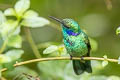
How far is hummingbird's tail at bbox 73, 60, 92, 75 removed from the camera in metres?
3.58

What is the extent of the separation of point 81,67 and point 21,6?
698 mm

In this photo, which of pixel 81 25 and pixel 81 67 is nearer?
pixel 81 67

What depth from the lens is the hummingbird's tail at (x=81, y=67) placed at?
358cm

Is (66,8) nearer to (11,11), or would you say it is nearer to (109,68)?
(109,68)

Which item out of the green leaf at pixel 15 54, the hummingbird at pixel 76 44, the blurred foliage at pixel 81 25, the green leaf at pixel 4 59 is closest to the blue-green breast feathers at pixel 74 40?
the hummingbird at pixel 76 44

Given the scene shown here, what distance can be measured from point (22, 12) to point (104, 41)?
286 cm

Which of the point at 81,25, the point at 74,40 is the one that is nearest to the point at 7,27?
the point at 74,40

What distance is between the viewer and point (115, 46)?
6.11 m

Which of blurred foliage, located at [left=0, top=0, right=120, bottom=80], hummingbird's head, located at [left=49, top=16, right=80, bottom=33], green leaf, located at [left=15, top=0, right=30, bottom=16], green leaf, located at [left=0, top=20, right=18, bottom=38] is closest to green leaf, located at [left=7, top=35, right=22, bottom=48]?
green leaf, located at [left=0, top=20, right=18, bottom=38]

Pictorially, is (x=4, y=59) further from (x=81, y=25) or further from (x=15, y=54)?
(x=81, y=25)

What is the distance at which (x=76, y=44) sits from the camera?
370 centimetres

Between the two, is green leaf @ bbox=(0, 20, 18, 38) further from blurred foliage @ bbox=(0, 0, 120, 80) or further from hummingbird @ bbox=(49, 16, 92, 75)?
blurred foliage @ bbox=(0, 0, 120, 80)

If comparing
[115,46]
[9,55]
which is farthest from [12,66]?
[115,46]

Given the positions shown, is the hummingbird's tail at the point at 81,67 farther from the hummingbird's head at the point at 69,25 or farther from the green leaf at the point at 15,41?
the green leaf at the point at 15,41
